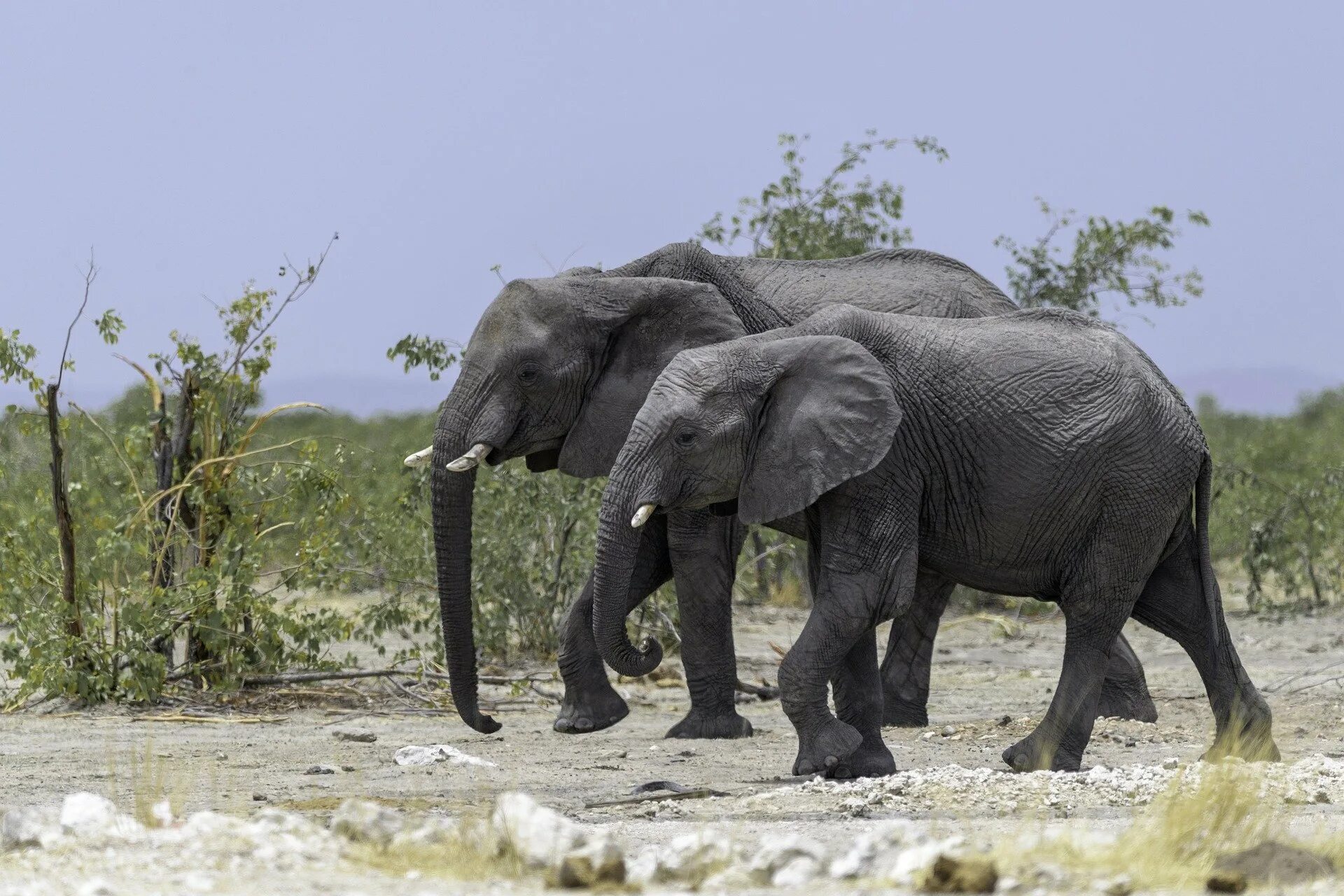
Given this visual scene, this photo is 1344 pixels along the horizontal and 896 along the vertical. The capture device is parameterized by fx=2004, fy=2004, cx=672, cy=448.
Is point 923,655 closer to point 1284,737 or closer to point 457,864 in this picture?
point 1284,737

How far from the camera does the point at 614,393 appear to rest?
9648mm

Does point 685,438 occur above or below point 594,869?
above

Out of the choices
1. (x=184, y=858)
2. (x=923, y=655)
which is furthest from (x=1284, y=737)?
(x=184, y=858)

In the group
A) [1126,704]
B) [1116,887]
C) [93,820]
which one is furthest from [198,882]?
[1126,704]

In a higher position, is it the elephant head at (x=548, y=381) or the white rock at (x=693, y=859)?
the elephant head at (x=548, y=381)

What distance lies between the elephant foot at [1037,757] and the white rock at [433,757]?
7.54ft

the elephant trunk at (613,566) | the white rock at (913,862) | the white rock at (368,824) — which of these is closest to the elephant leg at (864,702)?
the elephant trunk at (613,566)

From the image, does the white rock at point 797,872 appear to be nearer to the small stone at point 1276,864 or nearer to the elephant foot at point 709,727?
the small stone at point 1276,864

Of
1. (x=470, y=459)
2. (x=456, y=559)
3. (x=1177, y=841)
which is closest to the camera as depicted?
(x=1177, y=841)

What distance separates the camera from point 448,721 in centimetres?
1094

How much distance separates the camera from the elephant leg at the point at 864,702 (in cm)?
855

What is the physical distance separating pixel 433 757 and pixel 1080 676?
291 cm

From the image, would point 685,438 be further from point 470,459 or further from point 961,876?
point 961,876

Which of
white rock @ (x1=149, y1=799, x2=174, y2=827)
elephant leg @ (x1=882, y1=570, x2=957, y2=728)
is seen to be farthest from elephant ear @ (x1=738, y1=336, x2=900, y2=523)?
white rock @ (x1=149, y1=799, x2=174, y2=827)
